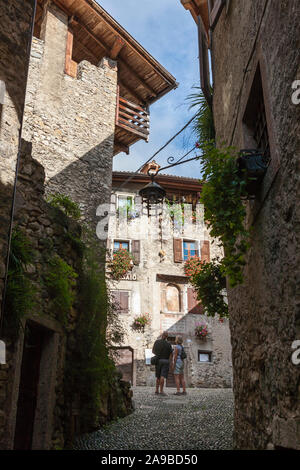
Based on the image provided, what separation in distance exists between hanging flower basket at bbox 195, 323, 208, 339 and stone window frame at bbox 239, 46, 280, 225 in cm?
1522

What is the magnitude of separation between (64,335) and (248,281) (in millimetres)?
2405

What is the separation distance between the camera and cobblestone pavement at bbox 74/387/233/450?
5512mm

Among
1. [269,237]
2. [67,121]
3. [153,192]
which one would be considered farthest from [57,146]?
[269,237]

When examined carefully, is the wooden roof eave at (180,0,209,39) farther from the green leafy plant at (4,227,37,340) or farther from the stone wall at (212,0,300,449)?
the green leafy plant at (4,227,37,340)

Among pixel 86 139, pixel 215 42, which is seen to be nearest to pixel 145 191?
pixel 215 42

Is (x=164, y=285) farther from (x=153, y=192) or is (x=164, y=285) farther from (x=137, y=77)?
(x=153, y=192)

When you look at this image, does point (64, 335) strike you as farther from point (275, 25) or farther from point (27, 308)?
point (275, 25)

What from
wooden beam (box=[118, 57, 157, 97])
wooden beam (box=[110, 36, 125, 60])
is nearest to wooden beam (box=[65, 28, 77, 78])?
wooden beam (box=[110, 36, 125, 60])

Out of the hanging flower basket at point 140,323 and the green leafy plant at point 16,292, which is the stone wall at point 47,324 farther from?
the hanging flower basket at point 140,323

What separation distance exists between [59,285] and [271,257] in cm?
266

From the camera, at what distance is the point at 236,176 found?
4043 millimetres

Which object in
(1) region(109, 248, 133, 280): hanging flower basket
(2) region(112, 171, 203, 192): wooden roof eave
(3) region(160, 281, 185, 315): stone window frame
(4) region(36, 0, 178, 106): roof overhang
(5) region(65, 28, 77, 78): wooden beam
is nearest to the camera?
(5) region(65, 28, 77, 78): wooden beam

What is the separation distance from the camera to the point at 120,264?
1927cm

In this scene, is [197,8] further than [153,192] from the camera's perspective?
Yes
